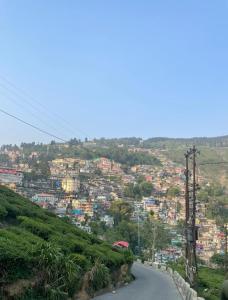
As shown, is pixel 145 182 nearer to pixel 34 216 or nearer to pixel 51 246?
pixel 34 216

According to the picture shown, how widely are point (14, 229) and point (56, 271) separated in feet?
12.9

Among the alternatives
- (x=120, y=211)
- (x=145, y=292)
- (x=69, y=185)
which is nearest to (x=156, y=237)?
(x=120, y=211)

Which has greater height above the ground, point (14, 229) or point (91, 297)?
point (14, 229)

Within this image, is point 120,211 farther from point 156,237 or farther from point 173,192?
point 173,192

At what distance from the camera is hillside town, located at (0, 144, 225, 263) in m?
110

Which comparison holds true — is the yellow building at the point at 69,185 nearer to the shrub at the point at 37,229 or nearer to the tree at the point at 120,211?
the tree at the point at 120,211

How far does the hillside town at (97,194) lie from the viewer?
110 metres

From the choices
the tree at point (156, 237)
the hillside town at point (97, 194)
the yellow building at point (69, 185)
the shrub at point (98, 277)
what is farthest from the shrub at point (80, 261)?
the yellow building at point (69, 185)

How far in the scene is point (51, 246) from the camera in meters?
16.3

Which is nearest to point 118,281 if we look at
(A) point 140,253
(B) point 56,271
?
(B) point 56,271

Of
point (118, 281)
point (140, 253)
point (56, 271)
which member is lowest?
point (140, 253)

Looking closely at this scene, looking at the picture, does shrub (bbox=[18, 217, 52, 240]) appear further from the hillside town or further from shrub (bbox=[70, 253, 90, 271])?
the hillside town

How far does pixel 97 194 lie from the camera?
14975 centimetres

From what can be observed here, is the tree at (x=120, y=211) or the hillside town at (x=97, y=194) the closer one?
the hillside town at (x=97, y=194)
